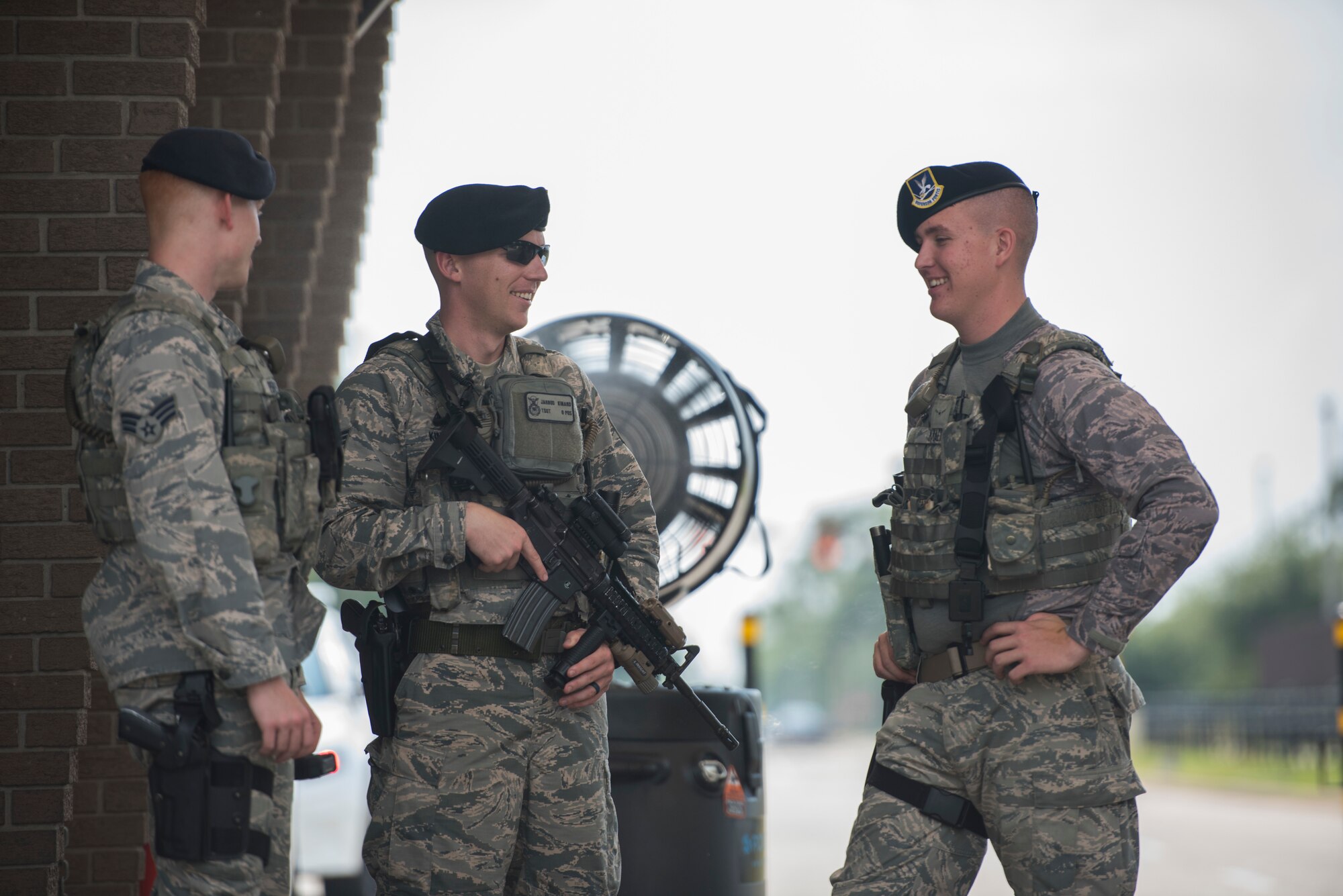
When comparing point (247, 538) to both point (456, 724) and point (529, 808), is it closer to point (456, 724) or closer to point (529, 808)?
point (456, 724)

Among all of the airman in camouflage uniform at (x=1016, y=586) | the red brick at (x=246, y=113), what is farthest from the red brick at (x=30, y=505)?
the airman in camouflage uniform at (x=1016, y=586)

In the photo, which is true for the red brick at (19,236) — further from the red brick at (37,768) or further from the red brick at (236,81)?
the red brick at (236,81)

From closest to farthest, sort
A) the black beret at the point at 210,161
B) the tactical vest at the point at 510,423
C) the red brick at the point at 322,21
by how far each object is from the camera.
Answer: the black beret at the point at 210,161, the tactical vest at the point at 510,423, the red brick at the point at 322,21

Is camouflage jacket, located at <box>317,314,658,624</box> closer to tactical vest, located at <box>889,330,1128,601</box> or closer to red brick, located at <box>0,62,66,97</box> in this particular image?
tactical vest, located at <box>889,330,1128,601</box>

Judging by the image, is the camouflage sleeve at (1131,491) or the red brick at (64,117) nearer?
the camouflage sleeve at (1131,491)

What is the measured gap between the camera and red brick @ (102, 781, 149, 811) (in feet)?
13.9

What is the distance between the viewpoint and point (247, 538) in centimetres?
237

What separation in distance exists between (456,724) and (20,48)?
2305 mm

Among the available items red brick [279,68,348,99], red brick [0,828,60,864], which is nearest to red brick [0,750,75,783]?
red brick [0,828,60,864]

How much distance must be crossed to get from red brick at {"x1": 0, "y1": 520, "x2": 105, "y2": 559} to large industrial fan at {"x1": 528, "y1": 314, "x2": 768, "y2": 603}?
1498mm

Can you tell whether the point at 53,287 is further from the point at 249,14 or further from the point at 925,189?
the point at 925,189

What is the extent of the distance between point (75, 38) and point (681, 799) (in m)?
2.67

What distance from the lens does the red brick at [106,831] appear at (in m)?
4.19

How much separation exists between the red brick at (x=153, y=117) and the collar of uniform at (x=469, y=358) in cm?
110
